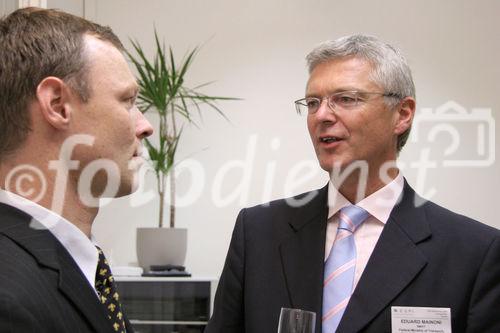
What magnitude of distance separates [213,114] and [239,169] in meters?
0.42

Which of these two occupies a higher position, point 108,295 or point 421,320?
point 108,295

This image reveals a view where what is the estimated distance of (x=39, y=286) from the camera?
106 centimetres

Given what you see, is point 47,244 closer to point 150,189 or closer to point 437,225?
point 437,225

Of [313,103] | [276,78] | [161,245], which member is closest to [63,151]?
[313,103]

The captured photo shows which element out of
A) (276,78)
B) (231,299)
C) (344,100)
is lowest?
(231,299)

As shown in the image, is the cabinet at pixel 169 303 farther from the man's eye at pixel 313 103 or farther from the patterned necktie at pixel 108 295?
the patterned necktie at pixel 108 295

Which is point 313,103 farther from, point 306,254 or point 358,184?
point 306,254

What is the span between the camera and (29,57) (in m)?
1.20

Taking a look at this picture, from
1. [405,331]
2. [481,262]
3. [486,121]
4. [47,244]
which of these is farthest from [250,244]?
[486,121]

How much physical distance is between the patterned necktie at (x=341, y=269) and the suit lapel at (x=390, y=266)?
0.04m

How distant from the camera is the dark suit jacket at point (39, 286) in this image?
3.21ft

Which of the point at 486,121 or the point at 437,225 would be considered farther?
the point at 486,121

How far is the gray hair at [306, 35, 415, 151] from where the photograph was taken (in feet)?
6.51

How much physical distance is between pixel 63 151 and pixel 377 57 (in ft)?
3.55
